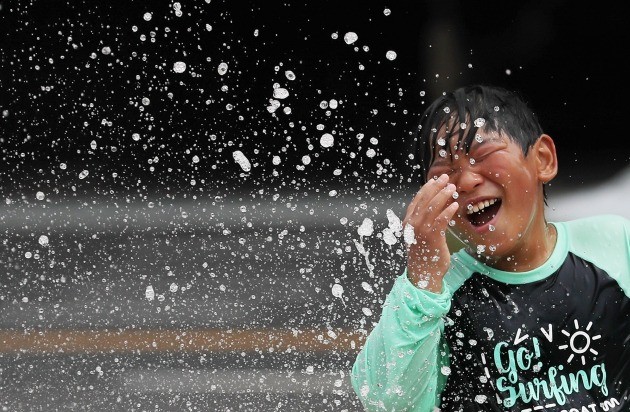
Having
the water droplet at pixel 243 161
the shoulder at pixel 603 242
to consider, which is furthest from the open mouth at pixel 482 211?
the water droplet at pixel 243 161

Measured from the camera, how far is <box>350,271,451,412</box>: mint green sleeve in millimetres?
2312

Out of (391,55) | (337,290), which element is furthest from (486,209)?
(391,55)

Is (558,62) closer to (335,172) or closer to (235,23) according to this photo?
(335,172)

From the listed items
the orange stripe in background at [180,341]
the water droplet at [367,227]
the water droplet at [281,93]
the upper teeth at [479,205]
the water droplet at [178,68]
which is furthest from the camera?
the water droplet at [281,93]

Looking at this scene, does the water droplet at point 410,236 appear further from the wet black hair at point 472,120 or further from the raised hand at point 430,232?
the wet black hair at point 472,120

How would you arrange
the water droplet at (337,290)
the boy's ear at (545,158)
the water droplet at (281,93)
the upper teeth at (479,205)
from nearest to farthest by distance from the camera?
the upper teeth at (479,205)
the boy's ear at (545,158)
the water droplet at (337,290)
the water droplet at (281,93)

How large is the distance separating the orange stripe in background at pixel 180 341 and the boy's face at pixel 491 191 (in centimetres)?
257

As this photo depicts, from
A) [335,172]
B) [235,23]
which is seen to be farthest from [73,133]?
[335,172]

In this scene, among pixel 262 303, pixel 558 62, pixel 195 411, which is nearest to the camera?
pixel 195 411

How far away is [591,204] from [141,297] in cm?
250

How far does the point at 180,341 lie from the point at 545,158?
9.83 feet

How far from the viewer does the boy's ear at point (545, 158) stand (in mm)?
2520

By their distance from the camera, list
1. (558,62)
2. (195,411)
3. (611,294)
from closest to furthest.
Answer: (611,294)
(195,411)
(558,62)

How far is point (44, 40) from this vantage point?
A: 9617 millimetres
